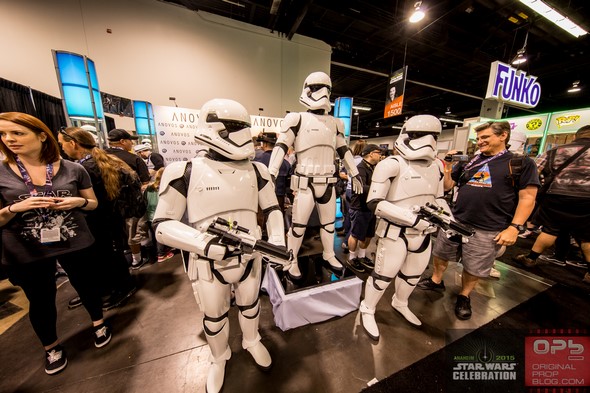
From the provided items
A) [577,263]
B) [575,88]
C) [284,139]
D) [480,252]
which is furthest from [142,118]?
[575,88]

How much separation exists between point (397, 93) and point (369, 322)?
649 centimetres

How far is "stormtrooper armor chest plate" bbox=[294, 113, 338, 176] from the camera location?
2.18 m

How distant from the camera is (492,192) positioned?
6.67 feet

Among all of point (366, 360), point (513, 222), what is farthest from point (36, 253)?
point (513, 222)

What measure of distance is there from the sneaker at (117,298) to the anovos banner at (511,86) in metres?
7.93

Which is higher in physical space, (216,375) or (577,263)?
(216,375)

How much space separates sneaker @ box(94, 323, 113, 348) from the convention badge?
3.45ft

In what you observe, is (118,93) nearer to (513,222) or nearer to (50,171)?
(50,171)

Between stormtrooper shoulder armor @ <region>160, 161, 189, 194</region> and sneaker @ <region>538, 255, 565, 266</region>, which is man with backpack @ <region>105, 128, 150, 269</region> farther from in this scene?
sneaker @ <region>538, 255, 565, 266</region>

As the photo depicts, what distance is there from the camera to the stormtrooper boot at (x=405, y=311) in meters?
2.13

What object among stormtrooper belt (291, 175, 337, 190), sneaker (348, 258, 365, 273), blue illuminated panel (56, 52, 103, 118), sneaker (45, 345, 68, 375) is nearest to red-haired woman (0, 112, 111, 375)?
sneaker (45, 345, 68, 375)

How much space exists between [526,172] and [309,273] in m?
2.36

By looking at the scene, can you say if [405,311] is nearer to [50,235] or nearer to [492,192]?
[492,192]

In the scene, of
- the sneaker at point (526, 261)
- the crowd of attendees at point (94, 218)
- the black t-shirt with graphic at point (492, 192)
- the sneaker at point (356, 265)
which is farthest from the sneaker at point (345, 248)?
the sneaker at point (526, 261)
